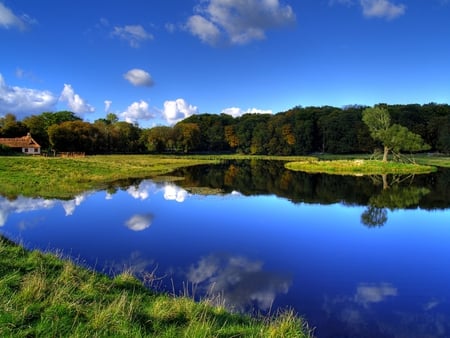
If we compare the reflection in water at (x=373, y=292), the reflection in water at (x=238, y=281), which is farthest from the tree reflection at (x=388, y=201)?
the reflection in water at (x=238, y=281)

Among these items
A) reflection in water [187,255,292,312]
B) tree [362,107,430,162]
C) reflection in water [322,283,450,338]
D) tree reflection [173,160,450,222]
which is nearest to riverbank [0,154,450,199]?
tree [362,107,430,162]

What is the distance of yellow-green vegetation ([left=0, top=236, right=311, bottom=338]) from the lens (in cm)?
→ 579

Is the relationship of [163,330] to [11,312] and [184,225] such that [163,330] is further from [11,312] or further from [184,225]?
[184,225]

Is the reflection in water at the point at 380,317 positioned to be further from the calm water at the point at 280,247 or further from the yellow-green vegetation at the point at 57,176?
the yellow-green vegetation at the point at 57,176

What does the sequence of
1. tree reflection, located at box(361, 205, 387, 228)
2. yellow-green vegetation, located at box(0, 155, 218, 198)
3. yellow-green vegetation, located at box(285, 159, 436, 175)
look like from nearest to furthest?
tree reflection, located at box(361, 205, 387, 228)
yellow-green vegetation, located at box(0, 155, 218, 198)
yellow-green vegetation, located at box(285, 159, 436, 175)

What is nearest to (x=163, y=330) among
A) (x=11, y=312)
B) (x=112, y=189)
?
(x=11, y=312)

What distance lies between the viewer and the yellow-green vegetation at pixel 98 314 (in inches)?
228

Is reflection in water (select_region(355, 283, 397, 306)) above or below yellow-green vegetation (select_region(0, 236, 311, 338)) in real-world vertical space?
below

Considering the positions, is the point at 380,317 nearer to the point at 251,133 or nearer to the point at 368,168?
the point at 368,168

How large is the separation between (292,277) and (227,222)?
8508 millimetres

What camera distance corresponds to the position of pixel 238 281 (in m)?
11.1

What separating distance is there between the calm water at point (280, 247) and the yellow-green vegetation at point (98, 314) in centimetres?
187

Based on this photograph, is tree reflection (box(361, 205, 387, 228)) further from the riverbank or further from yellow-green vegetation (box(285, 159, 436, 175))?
yellow-green vegetation (box(285, 159, 436, 175))

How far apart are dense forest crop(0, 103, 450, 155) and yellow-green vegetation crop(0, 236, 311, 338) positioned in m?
75.7
